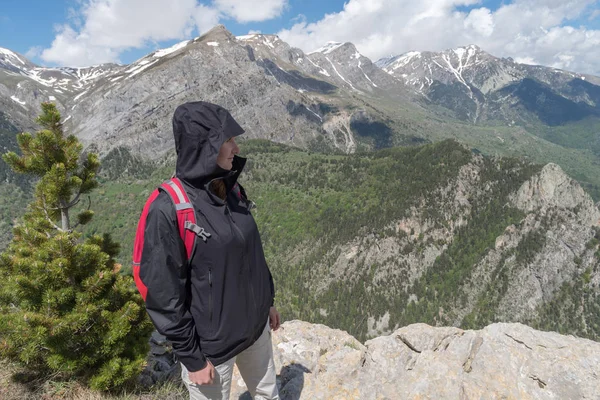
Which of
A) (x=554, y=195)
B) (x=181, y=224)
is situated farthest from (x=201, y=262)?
(x=554, y=195)

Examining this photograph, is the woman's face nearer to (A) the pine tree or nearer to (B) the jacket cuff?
(B) the jacket cuff

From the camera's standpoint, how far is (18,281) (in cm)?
703

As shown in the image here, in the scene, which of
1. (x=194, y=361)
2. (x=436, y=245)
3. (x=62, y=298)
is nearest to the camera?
(x=194, y=361)

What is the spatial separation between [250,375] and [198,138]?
3742 mm

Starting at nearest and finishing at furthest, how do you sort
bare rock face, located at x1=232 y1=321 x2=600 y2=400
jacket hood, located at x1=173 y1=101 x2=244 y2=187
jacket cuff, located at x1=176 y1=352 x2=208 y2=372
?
1. jacket hood, located at x1=173 y1=101 x2=244 y2=187
2. jacket cuff, located at x1=176 y1=352 x2=208 y2=372
3. bare rock face, located at x1=232 y1=321 x2=600 y2=400

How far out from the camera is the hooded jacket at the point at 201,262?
3496 mm

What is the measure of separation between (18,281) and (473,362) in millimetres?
10961

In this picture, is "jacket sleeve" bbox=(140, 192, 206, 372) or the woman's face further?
the woman's face

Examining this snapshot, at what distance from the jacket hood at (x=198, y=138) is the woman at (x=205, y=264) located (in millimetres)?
11

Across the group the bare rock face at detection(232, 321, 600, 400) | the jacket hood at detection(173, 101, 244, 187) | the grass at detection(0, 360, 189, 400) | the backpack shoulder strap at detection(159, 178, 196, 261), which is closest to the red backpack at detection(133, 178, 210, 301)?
the backpack shoulder strap at detection(159, 178, 196, 261)

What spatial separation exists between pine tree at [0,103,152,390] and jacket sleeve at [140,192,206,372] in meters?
5.01

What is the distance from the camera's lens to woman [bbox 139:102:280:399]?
11.5 ft

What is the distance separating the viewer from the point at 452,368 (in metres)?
8.38

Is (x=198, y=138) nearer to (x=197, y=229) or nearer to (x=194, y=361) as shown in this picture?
(x=197, y=229)
